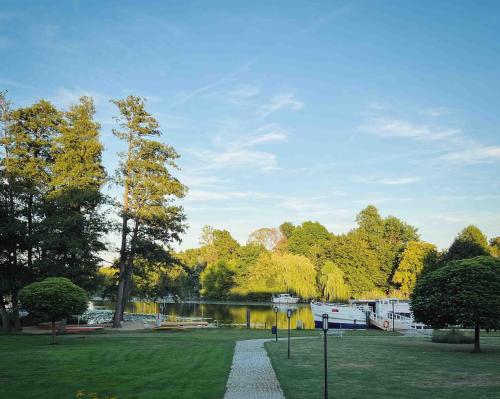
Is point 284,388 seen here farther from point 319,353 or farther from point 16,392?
point 319,353

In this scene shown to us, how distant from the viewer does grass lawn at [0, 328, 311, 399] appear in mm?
12219

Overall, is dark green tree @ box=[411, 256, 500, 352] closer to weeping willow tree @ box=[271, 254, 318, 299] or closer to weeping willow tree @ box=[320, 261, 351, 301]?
weeping willow tree @ box=[320, 261, 351, 301]

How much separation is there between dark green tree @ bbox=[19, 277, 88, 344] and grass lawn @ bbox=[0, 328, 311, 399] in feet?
6.14

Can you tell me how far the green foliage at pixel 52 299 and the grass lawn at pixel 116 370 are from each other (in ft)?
6.18

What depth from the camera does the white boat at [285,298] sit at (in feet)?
272

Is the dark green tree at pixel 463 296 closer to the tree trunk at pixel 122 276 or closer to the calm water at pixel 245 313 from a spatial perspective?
the tree trunk at pixel 122 276

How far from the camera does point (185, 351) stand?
69.3 ft

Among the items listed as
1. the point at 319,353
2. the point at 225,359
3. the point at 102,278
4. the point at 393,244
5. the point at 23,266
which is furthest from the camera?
the point at 393,244

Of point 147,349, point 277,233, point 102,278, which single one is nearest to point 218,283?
point 277,233

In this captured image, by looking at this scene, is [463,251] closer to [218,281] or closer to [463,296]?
[463,296]

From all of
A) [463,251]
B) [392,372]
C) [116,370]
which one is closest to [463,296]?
[392,372]

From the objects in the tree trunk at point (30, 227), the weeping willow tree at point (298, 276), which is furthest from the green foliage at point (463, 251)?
the tree trunk at point (30, 227)

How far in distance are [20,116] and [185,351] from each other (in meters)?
23.5

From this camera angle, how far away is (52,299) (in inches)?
950
